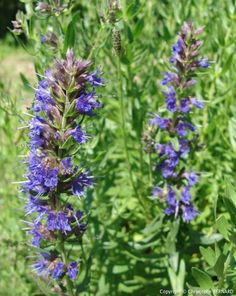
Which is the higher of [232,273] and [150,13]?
[150,13]

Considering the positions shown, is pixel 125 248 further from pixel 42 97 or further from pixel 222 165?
pixel 42 97

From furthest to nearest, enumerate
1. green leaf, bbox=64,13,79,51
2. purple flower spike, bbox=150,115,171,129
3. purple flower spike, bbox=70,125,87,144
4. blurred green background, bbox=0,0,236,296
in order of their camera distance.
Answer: blurred green background, bbox=0,0,236,296 < purple flower spike, bbox=150,115,171,129 < green leaf, bbox=64,13,79,51 < purple flower spike, bbox=70,125,87,144

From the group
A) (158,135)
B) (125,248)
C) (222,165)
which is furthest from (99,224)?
(222,165)

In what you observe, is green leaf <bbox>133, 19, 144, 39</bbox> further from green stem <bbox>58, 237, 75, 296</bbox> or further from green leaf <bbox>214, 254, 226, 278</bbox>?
green leaf <bbox>214, 254, 226, 278</bbox>

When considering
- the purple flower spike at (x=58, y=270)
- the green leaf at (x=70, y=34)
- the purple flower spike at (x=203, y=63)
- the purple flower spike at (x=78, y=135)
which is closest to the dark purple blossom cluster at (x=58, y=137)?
the purple flower spike at (x=78, y=135)

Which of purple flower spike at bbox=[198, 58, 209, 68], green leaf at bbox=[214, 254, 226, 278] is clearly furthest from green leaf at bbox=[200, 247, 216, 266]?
purple flower spike at bbox=[198, 58, 209, 68]

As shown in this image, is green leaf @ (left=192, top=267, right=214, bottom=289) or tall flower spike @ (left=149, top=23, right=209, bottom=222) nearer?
green leaf @ (left=192, top=267, right=214, bottom=289)
